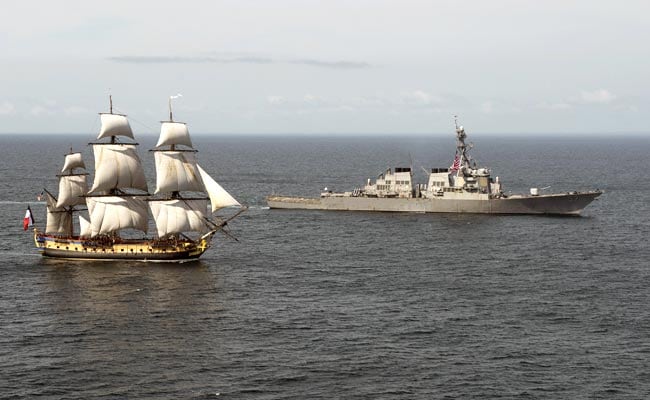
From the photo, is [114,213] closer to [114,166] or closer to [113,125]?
[114,166]

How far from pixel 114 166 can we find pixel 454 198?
182 feet

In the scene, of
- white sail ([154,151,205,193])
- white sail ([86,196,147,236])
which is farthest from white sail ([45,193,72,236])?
white sail ([154,151,205,193])

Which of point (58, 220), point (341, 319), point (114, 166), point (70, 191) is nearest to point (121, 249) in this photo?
point (58, 220)

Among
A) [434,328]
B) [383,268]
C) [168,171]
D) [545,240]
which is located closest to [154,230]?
[168,171]

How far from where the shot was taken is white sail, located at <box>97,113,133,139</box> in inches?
3954

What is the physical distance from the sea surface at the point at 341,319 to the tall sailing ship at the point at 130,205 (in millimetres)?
2363

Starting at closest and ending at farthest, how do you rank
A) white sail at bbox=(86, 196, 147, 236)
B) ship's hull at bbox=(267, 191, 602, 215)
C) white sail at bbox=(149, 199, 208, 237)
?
white sail at bbox=(149, 199, 208, 237) → white sail at bbox=(86, 196, 147, 236) → ship's hull at bbox=(267, 191, 602, 215)

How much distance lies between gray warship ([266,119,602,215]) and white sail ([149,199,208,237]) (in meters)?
42.8

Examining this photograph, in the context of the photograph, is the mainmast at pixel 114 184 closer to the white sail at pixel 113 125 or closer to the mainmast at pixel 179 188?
the white sail at pixel 113 125

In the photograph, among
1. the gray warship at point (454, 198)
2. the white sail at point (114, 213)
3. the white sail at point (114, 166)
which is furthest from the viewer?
the gray warship at point (454, 198)

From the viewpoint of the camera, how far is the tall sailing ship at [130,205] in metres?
94.6

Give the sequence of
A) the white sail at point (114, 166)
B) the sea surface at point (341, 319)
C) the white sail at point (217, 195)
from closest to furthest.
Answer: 1. the sea surface at point (341, 319)
2. the white sail at point (217, 195)
3. the white sail at point (114, 166)

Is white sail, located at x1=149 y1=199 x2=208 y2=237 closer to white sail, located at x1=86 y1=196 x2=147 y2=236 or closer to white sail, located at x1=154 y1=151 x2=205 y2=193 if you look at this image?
white sail, located at x1=154 y1=151 x2=205 y2=193

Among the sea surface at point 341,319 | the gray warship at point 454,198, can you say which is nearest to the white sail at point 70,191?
the sea surface at point 341,319
